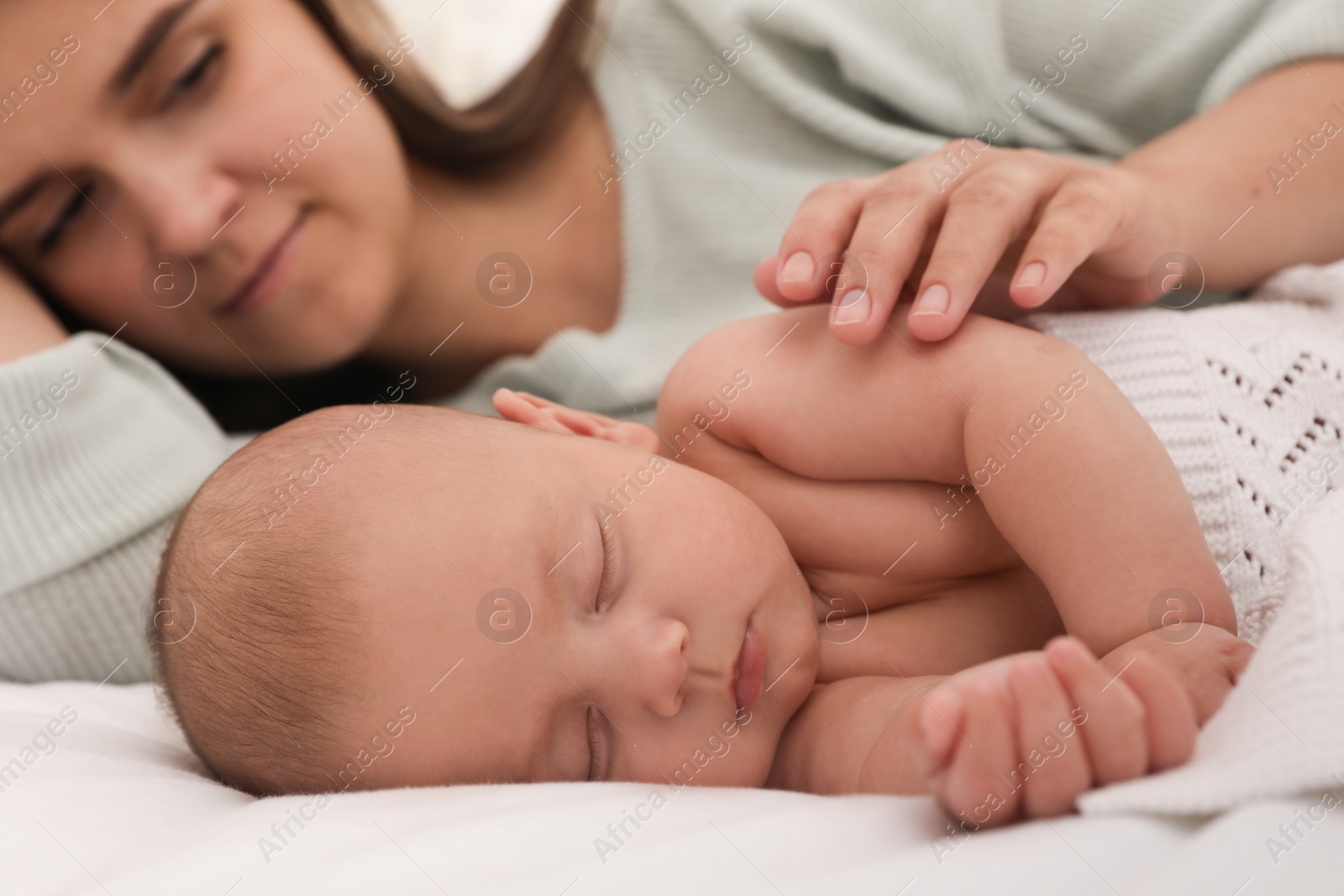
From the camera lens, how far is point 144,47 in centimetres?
125

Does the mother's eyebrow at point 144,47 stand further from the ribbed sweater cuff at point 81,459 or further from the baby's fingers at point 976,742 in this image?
the baby's fingers at point 976,742

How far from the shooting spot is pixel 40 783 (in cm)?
80

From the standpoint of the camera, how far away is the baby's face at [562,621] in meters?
0.81

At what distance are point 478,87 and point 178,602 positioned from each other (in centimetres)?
116

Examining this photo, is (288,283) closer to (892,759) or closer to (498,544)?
(498,544)

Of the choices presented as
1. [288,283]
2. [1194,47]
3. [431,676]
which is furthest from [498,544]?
[1194,47]

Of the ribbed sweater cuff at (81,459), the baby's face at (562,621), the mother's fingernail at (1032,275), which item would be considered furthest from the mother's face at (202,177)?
the mother's fingernail at (1032,275)

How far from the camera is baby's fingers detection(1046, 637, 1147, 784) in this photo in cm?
54

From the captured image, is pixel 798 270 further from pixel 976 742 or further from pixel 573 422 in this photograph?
pixel 976 742

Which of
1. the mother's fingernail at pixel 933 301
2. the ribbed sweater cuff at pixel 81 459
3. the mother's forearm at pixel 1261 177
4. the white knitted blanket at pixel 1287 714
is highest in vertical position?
the ribbed sweater cuff at pixel 81 459

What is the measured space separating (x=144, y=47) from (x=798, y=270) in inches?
38.3

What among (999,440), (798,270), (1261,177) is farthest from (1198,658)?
(1261,177)

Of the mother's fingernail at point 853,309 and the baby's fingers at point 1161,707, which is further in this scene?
the mother's fingernail at point 853,309

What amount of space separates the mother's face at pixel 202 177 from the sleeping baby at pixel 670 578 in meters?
0.57
